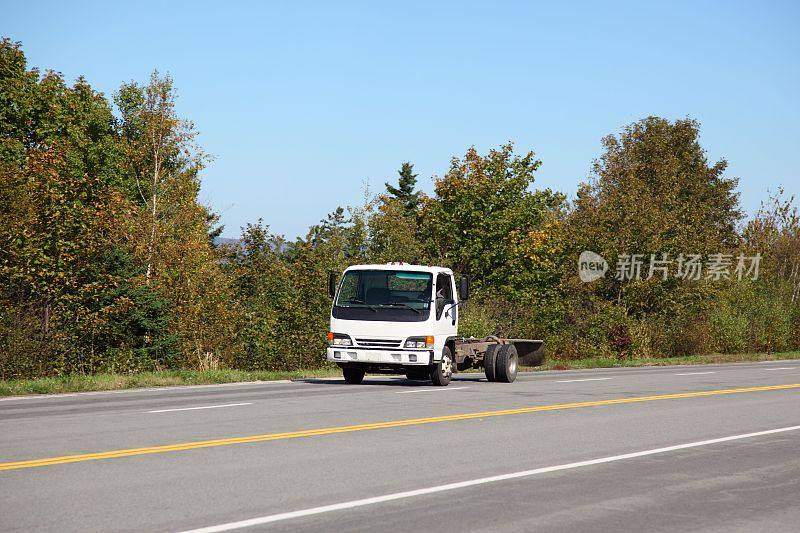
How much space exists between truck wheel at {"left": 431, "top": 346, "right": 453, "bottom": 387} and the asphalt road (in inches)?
103

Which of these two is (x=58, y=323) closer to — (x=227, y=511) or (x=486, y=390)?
(x=486, y=390)

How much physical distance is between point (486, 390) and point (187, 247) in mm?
19575

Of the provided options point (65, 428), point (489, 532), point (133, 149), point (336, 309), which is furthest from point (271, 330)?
point (489, 532)

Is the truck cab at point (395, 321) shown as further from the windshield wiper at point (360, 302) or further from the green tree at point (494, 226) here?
the green tree at point (494, 226)

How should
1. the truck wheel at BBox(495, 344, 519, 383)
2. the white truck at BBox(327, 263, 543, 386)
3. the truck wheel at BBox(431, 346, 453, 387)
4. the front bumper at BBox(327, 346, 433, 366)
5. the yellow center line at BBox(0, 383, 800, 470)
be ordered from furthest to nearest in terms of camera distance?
the truck wheel at BBox(495, 344, 519, 383) → the truck wheel at BBox(431, 346, 453, 387) → the white truck at BBox(327, 263, 543, 386) → the front bumper at BBox(327, 346, 433, 366) → the yellow center line at BBox(0, 383, 800, 470)

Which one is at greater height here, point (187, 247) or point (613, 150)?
point (613, 150)

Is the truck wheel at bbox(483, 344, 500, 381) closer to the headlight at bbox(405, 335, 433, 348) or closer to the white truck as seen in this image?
the white truck

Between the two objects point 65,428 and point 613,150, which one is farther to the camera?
point 613,150

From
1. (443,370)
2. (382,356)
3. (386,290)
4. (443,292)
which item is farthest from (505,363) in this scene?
(382,356)

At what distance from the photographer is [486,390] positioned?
68.5ft

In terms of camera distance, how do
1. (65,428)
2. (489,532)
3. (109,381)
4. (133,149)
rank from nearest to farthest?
(489,532)
(65,428)
(109,381)
(133,149)

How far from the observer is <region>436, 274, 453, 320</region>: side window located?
21500 mm

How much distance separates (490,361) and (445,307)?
239cm

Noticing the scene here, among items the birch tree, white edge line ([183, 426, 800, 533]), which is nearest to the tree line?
the birch tree
